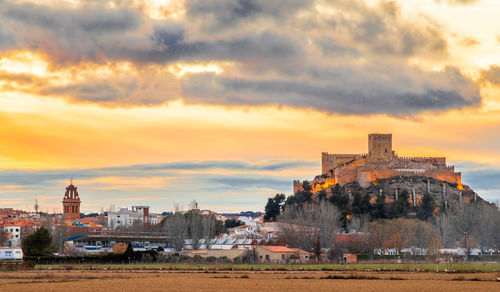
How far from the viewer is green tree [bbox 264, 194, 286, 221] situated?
14838 centimetres

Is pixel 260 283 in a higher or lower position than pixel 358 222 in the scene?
lower

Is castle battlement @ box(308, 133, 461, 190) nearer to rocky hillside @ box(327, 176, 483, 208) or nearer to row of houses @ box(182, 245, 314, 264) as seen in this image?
rocky hillside @ box(327, 176, 483, 208)

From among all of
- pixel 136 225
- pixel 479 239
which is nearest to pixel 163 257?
pixel 479 239

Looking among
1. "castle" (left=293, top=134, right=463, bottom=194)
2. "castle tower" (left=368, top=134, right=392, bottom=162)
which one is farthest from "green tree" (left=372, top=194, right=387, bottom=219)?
"castle tower" (left=368, top=134, right=392, bottom=162)

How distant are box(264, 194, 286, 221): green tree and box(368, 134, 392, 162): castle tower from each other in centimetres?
2736

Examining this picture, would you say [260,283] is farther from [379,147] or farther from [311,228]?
[379,147]

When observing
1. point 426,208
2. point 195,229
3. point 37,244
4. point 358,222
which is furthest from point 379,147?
point 37,244

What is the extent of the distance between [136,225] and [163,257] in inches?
2899

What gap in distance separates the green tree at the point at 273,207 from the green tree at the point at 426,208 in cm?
2716

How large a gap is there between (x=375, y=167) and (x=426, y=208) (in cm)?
2114

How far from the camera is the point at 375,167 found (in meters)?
158

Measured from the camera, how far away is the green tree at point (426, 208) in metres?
137

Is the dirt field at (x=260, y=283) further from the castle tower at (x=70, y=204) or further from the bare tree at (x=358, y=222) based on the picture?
the castle tower at (x=70, y=204)

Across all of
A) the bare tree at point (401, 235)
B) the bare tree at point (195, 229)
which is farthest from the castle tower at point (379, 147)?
the bare tree at point (195, 229)
